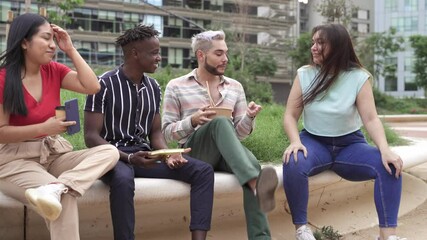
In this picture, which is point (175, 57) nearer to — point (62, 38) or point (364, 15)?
point (364, 15)

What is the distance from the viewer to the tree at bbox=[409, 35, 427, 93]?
34.7 m

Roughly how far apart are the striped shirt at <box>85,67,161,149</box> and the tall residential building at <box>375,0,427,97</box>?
180ft

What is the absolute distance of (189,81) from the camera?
11.5ft

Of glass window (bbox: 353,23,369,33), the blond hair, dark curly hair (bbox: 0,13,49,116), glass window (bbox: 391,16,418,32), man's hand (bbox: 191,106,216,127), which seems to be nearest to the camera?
dark curly hair (bbox: 0,13,49,116)

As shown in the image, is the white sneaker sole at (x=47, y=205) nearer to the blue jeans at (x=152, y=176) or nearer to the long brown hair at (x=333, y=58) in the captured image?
the blue jeans at (x=152, y=176)

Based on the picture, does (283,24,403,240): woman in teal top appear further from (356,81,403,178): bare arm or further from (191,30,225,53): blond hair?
(191,30,225,53): blond hair

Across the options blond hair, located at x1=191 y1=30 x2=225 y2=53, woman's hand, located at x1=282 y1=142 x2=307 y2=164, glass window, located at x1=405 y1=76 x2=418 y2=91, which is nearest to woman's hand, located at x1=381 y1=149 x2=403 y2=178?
woman's hand, located at x1=282 y1=142 x2=307 y2=164

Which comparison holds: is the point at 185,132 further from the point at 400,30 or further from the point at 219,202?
the point at 400,30

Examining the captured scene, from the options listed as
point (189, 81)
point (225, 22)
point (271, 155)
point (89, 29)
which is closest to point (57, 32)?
point (189, 81)

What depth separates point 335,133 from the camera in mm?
3340

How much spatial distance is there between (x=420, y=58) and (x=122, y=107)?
118 ft

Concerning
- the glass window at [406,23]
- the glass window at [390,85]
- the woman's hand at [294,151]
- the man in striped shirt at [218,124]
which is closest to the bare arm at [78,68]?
the man in striped shirt at [218,124]

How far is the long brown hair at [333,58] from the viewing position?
11.2 ft

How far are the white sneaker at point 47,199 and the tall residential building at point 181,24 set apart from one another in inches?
1150
